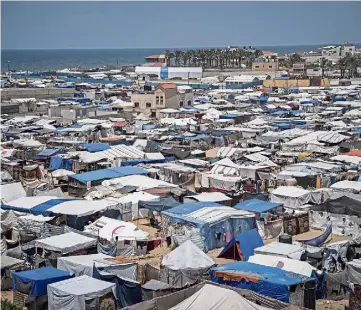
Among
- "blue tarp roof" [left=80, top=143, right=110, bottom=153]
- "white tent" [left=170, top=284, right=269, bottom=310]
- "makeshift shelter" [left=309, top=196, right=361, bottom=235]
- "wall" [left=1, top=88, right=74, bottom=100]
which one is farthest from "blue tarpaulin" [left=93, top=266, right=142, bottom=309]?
"wall" [left=1, top=88, right=74, bottom=100]

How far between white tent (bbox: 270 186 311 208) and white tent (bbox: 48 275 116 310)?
23.5ft

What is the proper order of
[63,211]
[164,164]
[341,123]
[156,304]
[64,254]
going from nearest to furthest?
[156,304]
[64,254]
[63,211]
[164,164]
[341,123]

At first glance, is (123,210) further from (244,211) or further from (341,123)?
(341,123)

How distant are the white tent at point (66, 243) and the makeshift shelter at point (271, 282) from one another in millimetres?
2783

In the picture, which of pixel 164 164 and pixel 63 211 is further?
pixel 164 164

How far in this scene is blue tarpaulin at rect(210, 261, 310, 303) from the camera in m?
9.11

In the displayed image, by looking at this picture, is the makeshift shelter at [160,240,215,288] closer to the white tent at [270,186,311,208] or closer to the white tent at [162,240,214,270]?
the white tent at [162,240,214,270]

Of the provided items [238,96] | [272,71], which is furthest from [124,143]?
[272,71]

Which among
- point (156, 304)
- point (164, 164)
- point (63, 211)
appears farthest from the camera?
point (164, 164)

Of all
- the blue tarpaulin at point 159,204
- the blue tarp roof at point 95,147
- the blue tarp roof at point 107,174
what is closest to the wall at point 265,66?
the blue tarp roof at point 95,147

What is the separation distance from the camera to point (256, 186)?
57.2ft

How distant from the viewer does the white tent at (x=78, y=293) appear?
885cm

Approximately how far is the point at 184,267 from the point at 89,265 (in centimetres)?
150

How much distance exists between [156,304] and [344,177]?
34.9 ft
